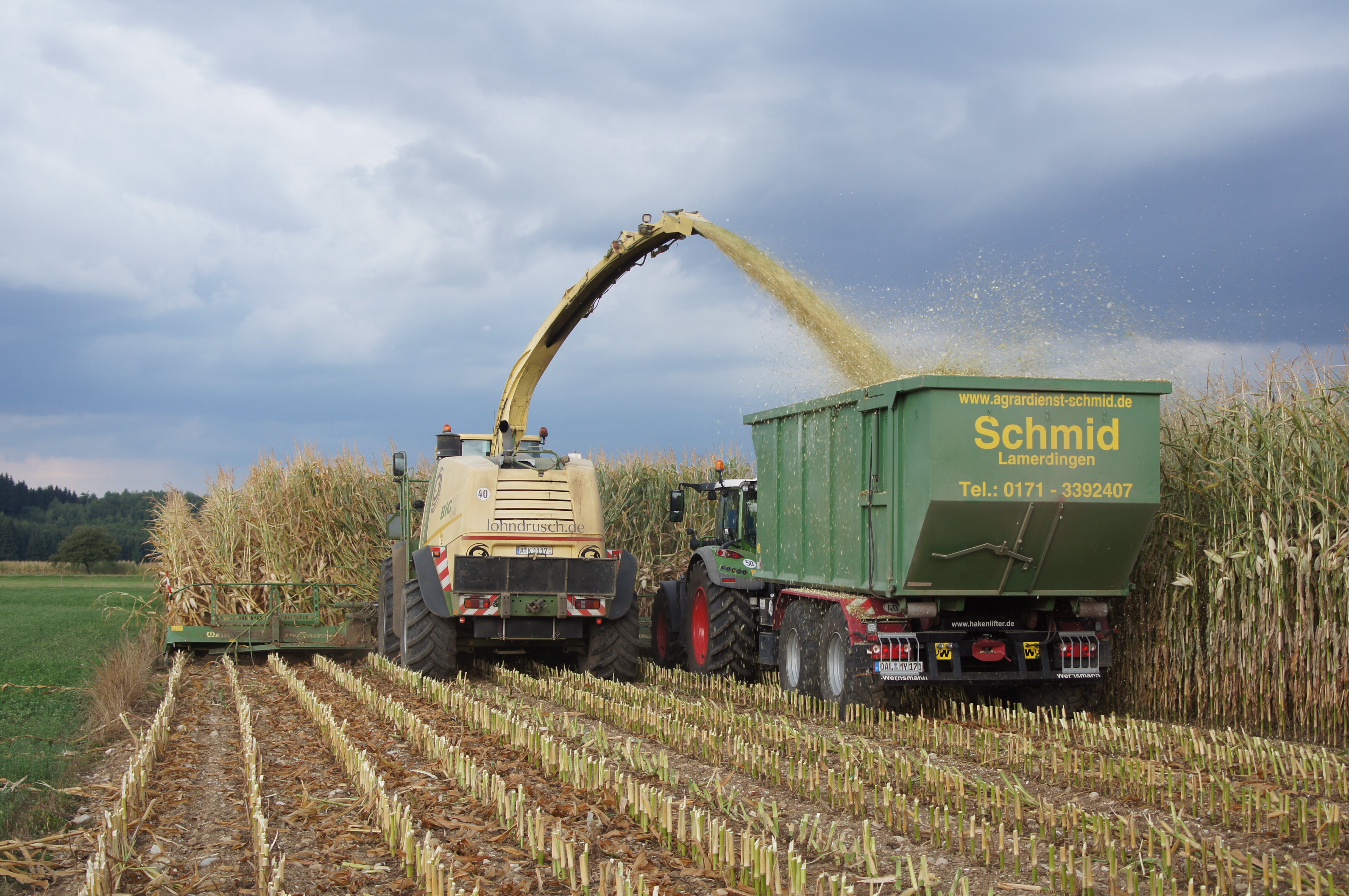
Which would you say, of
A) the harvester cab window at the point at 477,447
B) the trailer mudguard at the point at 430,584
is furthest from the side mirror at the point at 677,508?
the trailer mudguard at the point at 430,584

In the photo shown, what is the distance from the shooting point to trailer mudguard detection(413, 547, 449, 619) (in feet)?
36.4

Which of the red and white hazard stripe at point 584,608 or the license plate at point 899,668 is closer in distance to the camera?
the license plate at point 899,668

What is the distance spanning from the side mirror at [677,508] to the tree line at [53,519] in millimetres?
59280

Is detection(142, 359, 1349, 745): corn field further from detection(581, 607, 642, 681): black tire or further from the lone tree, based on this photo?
the lone tree

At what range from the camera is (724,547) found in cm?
1227

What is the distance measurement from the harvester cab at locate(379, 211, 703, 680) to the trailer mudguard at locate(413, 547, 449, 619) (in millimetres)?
11

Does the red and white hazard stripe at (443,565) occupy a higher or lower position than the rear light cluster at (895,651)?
higher

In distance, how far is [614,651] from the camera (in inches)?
456

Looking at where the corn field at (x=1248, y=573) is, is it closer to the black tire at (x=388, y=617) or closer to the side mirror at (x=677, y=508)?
the side mirror at (x=677, y=508)

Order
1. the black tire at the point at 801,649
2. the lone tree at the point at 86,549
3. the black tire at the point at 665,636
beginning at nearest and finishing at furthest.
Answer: the black tire at the point at 801,649
the black tire at the point at 665,636
the lone tree at the point at 86,549

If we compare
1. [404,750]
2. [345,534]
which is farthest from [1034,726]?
[345,534]

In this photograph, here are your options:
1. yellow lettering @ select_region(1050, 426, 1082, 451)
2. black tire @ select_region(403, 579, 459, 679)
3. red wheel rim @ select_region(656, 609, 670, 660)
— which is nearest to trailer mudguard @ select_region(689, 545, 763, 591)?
red wheel rim @ select_region(656, 609, 670, 660)

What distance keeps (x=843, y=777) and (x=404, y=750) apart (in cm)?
309

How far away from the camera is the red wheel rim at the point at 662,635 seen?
44.0ft
